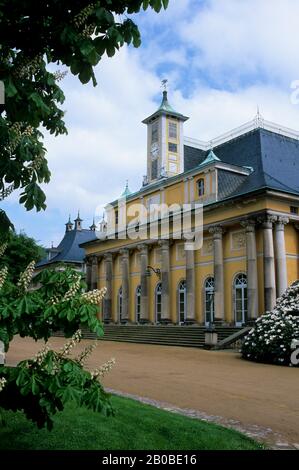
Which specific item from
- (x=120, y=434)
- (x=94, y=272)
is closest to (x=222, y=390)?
(x=120, y=434)

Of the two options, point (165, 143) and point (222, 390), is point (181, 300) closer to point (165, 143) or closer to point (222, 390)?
point (165, 143)

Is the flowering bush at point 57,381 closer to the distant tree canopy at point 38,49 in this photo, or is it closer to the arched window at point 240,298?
the distant tree canopy at point 38,49

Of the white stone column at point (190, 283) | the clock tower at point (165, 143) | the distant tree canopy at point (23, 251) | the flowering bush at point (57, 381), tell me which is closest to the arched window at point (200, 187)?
the white stone column at point (190, 283)

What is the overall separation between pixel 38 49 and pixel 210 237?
26297 millimetres

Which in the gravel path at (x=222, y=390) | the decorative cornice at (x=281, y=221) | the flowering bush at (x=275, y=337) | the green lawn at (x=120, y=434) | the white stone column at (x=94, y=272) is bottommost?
the gravel path at (x=222, y=390)

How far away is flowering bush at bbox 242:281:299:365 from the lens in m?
17.3

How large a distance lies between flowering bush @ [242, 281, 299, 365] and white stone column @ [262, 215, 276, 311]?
474 centimetres

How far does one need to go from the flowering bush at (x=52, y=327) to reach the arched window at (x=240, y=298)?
78.9 feet

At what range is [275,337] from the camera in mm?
17750

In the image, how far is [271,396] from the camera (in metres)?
10.6

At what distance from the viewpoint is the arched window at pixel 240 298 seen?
27516mm

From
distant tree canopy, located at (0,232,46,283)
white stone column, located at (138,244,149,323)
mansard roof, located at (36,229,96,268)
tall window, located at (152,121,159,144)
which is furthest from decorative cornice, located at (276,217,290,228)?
mansard roof, located at (36,229,96,268)

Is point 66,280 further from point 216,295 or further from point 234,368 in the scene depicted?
point 216,295
